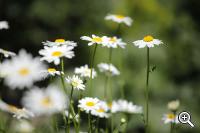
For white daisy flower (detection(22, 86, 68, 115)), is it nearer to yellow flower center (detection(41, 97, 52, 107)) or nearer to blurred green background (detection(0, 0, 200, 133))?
yellow flower center (detection(41, 97, 52, 107))

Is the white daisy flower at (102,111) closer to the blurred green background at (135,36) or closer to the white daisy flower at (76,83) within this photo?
the white daisy flower at (76,83)

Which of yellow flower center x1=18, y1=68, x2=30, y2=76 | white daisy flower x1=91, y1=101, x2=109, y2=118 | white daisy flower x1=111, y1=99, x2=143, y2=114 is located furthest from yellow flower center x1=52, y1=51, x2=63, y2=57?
white daisy flower x1=111, y1=99, x2=143, y2=114

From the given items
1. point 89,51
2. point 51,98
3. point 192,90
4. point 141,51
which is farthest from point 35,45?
point 51,98

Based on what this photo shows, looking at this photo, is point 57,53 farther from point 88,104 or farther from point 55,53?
point 88,104

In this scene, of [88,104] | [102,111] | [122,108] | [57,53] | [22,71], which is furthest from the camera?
[122,108]

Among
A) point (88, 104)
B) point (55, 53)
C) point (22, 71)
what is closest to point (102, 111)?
point (88, 104)

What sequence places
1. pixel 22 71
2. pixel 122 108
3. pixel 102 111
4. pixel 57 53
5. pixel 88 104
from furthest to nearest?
1. pixel 122 108
2. pixel 102 111
3. pixel 88 104
4. pixel 57 53
5. pixel 22 71

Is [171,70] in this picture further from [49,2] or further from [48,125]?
[48,125]

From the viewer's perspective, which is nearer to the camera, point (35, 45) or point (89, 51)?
point (89, 51)
